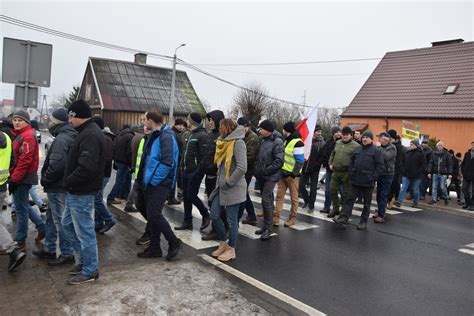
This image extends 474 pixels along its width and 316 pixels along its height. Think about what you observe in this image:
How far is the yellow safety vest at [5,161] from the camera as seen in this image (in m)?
4.55

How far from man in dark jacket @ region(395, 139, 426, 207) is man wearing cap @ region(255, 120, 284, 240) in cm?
566

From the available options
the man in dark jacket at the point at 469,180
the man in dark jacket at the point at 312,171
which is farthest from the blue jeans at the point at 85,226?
the man in dark jacket at the point at 469,180

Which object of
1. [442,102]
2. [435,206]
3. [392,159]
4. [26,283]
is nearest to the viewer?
[26,283]

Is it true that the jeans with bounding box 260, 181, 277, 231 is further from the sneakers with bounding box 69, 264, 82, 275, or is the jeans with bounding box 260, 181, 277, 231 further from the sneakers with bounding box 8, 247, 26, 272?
the sneakers with bounding box 8, 247, 26, 272

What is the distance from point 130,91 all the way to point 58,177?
29656 millimetres

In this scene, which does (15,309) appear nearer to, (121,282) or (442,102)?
(121,282)

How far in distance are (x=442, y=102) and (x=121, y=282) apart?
74.9ft

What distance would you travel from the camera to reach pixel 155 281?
175 inches

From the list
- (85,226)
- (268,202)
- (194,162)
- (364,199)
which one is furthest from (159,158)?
(364,199)

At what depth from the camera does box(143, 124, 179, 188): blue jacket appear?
4.91 metres

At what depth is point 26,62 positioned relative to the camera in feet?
22.5

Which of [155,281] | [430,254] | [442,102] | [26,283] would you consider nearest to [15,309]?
[26,283]

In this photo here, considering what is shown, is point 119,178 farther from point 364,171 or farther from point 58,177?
point 364,171

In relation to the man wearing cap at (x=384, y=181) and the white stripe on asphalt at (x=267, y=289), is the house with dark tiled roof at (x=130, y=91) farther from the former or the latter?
the white stripe on asphalt at (x=267, y=289)
